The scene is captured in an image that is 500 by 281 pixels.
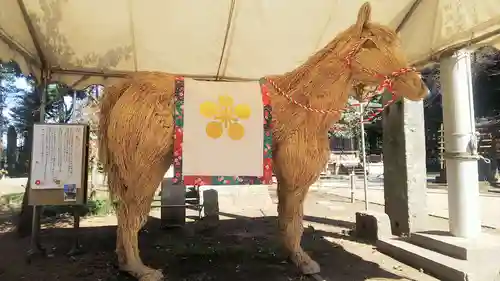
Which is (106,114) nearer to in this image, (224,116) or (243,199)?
(224,116)

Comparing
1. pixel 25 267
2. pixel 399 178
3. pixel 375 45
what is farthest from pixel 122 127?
pixel 399 178

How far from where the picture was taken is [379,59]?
120 inches

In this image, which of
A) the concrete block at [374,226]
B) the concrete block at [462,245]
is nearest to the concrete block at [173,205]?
the concrete block at [374,226]

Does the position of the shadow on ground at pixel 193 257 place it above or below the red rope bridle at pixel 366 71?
below

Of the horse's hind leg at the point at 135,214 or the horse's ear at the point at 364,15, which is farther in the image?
the horse's hind leg at the point at 135,214

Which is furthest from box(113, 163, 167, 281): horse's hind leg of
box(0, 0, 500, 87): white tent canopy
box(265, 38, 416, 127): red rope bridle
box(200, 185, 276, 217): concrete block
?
box(200, 185, 276, 217): concrete block

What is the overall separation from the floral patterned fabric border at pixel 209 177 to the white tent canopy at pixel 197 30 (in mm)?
1194

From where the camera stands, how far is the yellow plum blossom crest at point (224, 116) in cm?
323

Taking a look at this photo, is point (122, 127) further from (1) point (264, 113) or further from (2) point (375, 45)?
(2) point (375, 45)

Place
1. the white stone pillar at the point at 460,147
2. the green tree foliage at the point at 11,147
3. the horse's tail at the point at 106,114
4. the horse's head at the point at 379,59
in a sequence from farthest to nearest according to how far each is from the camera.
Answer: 1. the green tree foliage at the point at 11,147
2. the white stone pillar at the point at 460,147
3. the horse's tail at the point at 106,114
4. the horse's head at the point at 379,59

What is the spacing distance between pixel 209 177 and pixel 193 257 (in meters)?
1.46

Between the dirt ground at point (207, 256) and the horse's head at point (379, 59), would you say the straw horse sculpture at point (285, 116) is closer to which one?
the horse's head at point (379, 59)

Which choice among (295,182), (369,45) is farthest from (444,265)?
(369,45)

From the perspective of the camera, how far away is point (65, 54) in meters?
4.60
